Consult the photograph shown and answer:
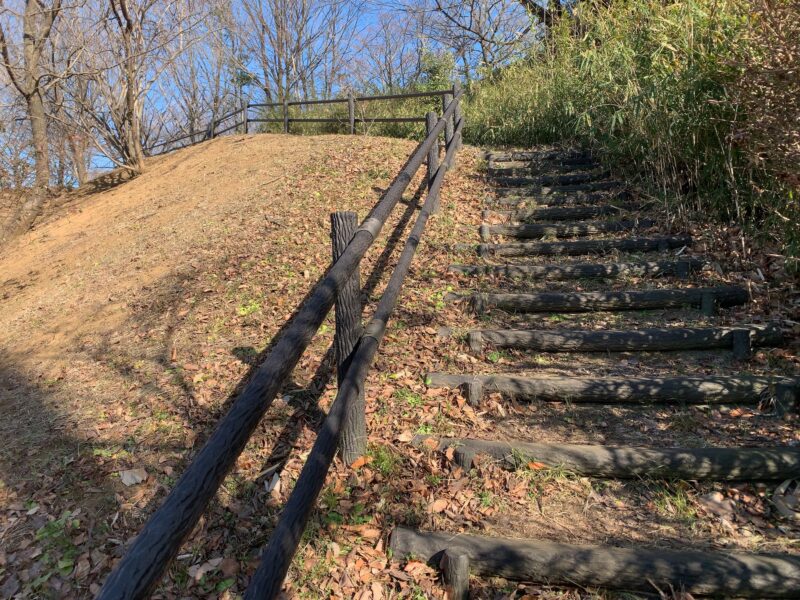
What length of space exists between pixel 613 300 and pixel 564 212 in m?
1.98

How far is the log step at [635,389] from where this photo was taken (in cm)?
284

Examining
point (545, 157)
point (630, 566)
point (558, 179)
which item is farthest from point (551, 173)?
point (630, 566)

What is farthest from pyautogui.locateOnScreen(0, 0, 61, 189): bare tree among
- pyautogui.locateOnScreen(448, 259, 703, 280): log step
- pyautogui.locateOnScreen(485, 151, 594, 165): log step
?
pyautogui.locateOnScreen(448, 259, 703, 280): log step

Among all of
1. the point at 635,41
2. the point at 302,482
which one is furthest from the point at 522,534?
the point at 635,41

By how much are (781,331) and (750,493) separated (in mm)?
1411

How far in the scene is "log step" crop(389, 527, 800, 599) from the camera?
74.5 inches

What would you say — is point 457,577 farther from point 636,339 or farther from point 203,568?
point 636,339

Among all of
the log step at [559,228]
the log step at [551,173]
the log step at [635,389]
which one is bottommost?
the log step at [635,389]

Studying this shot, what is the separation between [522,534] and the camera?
2.21 m

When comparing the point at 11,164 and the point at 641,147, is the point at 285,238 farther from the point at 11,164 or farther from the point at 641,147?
the point at 11,164

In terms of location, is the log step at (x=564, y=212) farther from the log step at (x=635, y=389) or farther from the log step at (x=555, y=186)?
the log step at (x=635, y=389)

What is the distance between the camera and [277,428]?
9.93ft

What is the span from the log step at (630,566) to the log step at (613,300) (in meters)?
2.15

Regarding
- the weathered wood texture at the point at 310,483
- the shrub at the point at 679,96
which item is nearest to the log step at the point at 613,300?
the shrub at the point at 679,96
